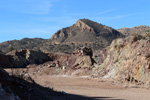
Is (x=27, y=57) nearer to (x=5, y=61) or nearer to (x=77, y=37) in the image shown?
(x=5, y=61)

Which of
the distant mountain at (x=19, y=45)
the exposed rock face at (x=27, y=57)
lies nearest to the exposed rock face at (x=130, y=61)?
the exposed rock face at (x=27, y=57)

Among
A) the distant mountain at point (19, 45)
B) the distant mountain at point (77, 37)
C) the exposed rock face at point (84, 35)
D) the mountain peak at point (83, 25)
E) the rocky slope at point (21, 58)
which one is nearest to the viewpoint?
the rocky slope at point (21, 58)

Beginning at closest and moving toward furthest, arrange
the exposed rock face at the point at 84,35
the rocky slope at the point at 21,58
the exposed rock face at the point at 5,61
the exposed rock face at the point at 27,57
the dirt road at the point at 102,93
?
1. the dirt road at the point at 102,93
2. the exposed rock face at the point at 5,61
3. the rocky slope at the point at 21,58
4. the exposed rock face at the point at 27,57
5. the exposed rock face at the point at 84,35

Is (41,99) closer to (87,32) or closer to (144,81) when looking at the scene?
(144,81)

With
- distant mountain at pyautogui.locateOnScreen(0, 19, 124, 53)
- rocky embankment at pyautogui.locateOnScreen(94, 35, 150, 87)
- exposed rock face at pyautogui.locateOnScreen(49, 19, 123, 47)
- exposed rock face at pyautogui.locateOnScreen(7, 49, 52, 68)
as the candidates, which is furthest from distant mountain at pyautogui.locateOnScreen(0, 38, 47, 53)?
rocky embankment at pyautogui.locateOnScreen(94, 35, 150, 87)

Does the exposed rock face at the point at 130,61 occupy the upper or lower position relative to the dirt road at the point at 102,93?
upper

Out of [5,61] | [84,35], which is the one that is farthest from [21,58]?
[84,35]

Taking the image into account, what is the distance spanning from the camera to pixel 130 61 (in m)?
16.8

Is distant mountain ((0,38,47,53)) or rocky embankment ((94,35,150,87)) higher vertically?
distant mountain ((0,38,47,53))

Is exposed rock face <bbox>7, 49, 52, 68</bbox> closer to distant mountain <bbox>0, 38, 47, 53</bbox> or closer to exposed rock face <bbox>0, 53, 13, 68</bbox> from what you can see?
exposed rock face <bbox>0, 53, 13, 68</bbox>

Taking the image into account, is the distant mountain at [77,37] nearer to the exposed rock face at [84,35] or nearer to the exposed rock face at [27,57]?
the exposed rock face at [84,35]

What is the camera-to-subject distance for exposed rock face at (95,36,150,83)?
1512cm

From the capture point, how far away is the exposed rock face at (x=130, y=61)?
15.1 m

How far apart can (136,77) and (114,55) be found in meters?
6.38
